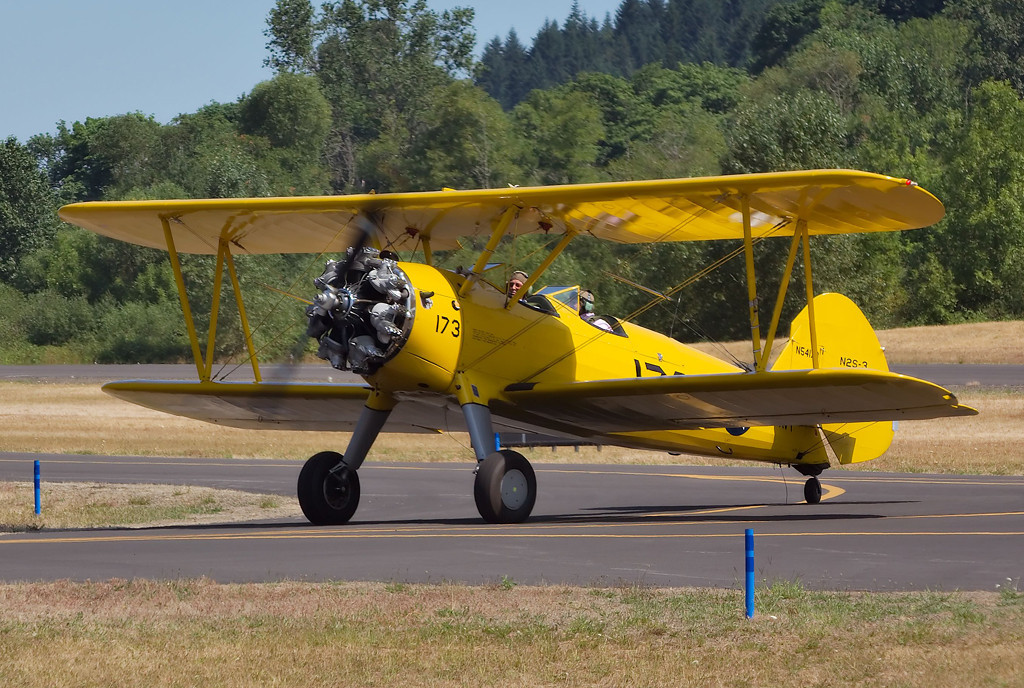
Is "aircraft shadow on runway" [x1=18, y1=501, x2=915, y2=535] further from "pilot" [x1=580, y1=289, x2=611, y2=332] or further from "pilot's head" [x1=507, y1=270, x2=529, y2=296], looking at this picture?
"pilot's head" [x1=507, y1=270, x2=529, y2=296]

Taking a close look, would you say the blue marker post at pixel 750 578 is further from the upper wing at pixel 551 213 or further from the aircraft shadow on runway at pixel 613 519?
the aircraft shadow on runway at pixel 613 519

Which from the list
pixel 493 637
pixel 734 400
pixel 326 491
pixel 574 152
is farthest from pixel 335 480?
pixel 574 152

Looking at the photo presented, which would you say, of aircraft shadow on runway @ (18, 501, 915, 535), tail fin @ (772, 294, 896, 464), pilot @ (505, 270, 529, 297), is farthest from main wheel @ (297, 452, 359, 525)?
tail fin @ (772, 294, 896, 464)

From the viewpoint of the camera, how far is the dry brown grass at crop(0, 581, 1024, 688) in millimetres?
7555

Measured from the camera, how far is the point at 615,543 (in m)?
13.3

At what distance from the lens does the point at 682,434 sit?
17734 mm

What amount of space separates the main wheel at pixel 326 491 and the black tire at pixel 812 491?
6.55 metres

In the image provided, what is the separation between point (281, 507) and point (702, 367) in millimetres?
6508

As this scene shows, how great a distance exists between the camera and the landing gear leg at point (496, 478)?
46.4ft

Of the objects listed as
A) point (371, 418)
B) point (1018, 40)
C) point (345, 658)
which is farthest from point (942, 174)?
point (345, 658)

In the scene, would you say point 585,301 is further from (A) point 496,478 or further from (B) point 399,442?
(B) point 399,442

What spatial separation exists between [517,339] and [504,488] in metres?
1.84

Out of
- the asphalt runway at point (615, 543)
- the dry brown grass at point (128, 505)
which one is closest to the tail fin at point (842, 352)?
the asphalt runway at point (615, 543)

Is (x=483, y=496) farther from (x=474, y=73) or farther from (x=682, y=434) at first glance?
(x=474, y=73)
